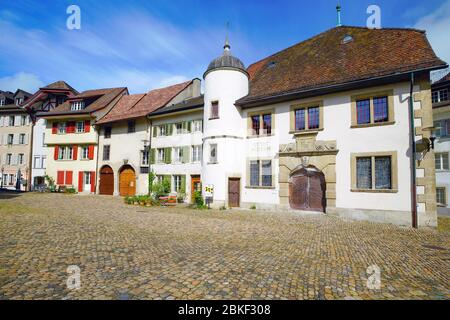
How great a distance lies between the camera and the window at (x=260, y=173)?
16016 mm

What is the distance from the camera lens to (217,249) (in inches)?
259

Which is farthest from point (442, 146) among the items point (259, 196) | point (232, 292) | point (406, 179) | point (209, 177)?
point (232, 292)

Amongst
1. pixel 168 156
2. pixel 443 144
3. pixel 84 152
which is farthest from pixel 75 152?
pixel 443 144

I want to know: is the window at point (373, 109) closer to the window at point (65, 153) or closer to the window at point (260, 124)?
the window at point (260, 124)

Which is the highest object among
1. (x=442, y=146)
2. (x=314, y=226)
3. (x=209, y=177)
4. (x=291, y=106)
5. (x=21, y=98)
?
(x=21, y=98)

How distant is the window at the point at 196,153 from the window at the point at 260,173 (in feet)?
16.8

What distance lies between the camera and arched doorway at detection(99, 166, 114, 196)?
25469 millimetres

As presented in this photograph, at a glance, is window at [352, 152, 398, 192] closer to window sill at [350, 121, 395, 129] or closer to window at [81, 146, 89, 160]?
window sill at [350, 121, 395, 129]

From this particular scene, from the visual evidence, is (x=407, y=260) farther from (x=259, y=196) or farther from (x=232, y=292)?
(x=259, y=196)

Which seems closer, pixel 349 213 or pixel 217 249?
pixel 217 249

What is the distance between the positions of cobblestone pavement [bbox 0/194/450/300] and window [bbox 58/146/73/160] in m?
19.9

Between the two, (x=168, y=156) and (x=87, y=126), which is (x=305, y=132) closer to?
(x=168, y=156)

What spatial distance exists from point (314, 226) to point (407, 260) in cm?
460

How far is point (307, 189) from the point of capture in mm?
14781
